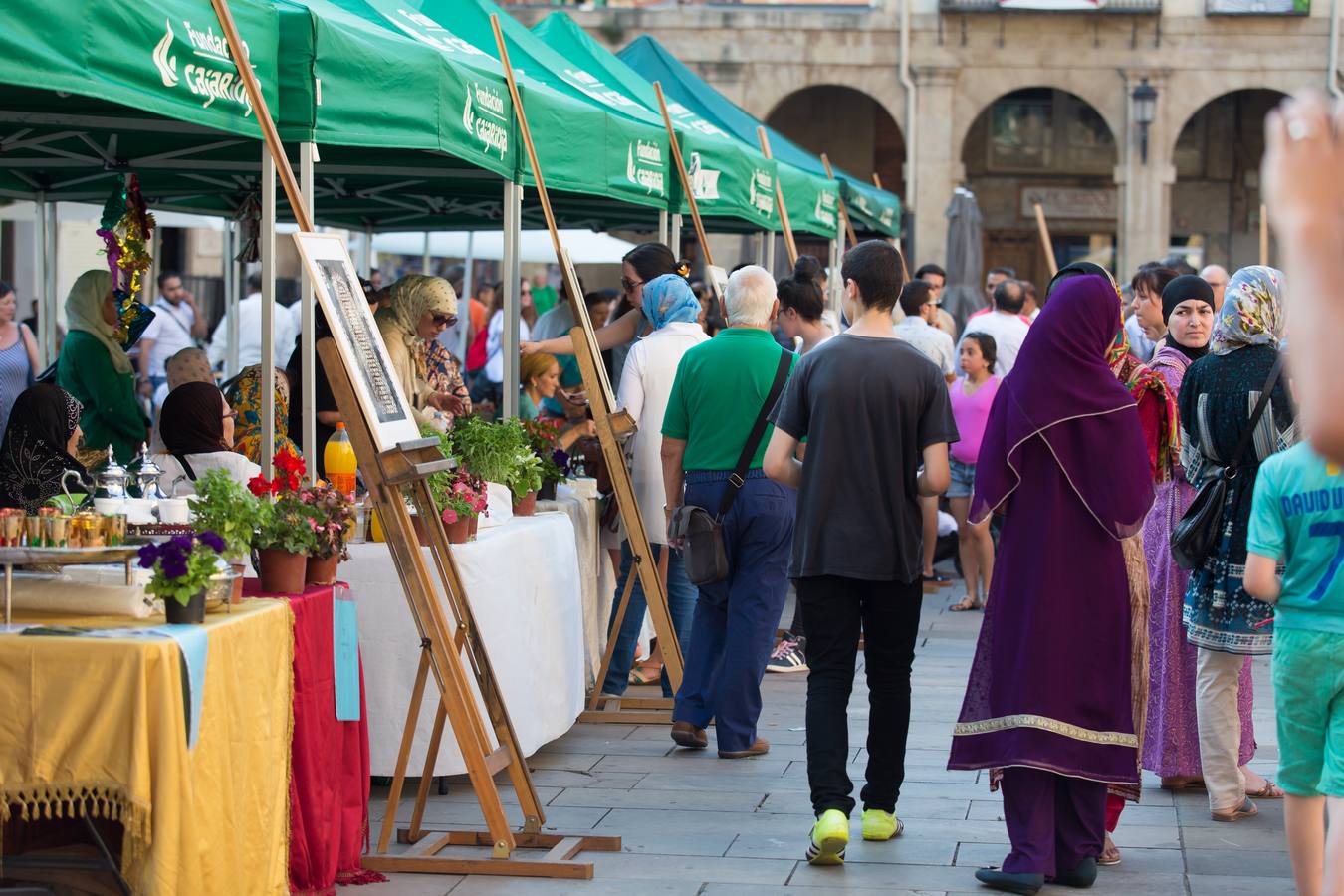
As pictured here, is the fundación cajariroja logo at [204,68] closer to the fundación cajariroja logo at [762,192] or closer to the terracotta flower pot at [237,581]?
the terracotta flower pot at [237,581]

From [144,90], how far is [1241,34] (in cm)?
2510

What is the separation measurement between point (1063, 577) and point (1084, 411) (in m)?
0.46

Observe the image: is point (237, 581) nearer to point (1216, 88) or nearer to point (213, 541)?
point (213, 541)

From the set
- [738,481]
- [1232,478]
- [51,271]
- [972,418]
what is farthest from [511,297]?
[972,418]

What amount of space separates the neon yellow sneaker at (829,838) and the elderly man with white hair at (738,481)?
5.03 feet

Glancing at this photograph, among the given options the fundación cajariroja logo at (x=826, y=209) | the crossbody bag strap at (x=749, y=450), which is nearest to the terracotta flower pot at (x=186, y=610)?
the crossbody bag strap at (x=749, y=450)

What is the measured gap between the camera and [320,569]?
509cm

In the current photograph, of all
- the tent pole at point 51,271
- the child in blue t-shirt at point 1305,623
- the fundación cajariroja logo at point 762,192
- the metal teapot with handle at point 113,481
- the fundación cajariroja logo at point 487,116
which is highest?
the fundación cajariroja logo at point 762,192

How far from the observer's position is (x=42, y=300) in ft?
32.1

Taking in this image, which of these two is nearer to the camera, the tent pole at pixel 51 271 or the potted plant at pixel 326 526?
the potted plant at pixel 326 526

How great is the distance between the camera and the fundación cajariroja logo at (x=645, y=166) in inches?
372

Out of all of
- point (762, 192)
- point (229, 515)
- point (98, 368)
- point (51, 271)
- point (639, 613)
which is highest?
point (762, 192)

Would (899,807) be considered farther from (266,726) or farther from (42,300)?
(42,300)

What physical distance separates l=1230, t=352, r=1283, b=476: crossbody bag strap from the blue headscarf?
8.44 ft
